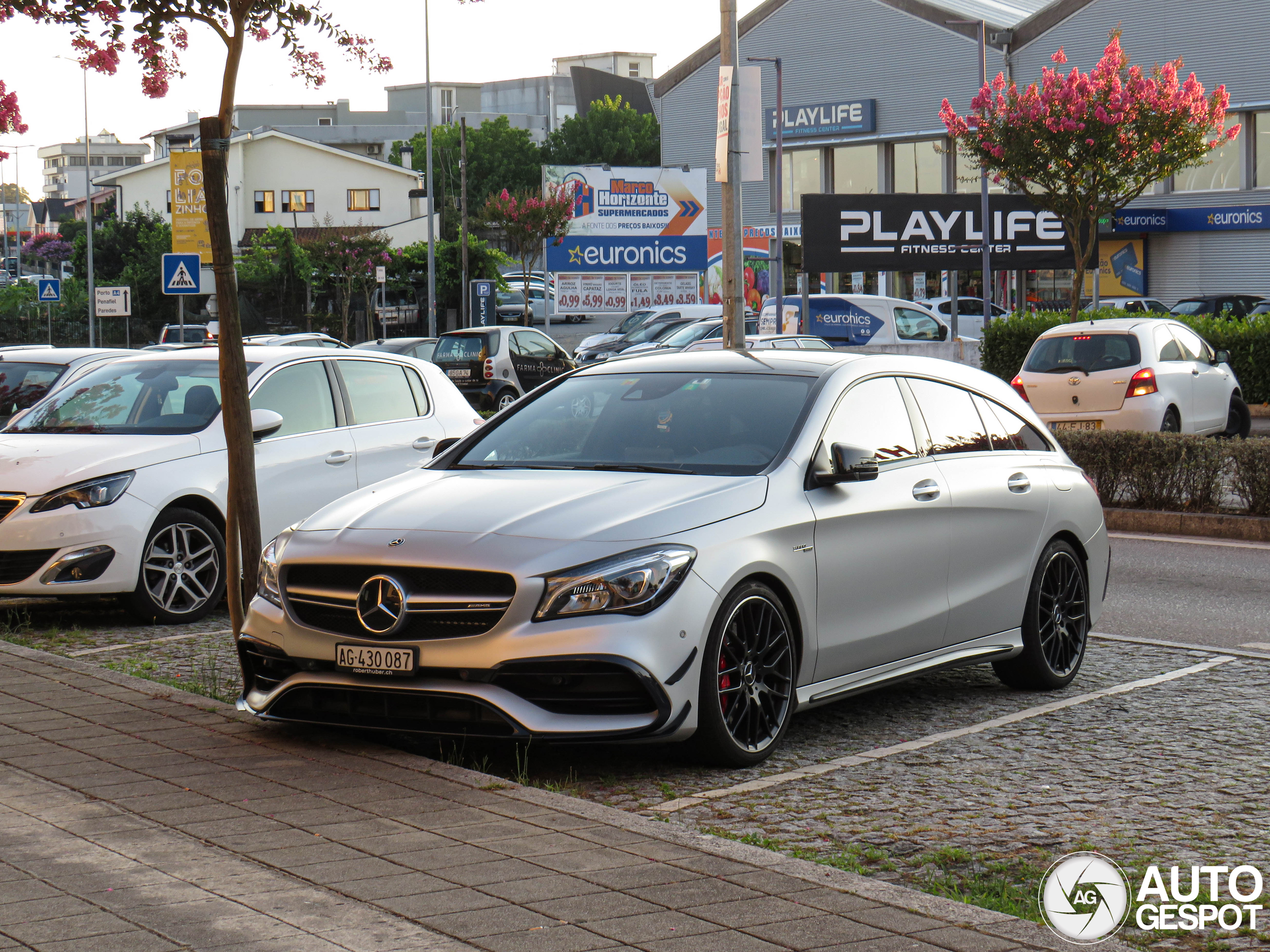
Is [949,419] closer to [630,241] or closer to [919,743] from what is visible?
[919,743]

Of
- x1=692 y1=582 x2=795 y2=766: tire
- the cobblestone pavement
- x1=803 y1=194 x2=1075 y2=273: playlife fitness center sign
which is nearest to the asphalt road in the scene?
x1=692 y1=582 x2=795 y2=766: tire

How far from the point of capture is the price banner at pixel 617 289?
1989 inches

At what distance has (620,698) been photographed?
5.39 metres

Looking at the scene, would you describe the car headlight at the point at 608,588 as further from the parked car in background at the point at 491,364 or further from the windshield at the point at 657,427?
the parked car in background at the point at 491,364

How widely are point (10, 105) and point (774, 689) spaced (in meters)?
11.6

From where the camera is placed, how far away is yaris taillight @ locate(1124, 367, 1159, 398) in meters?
17.5

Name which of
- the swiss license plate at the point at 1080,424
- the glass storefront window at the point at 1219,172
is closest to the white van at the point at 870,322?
the swiss license plate at the point at 1080,424

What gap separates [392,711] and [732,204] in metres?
11.9

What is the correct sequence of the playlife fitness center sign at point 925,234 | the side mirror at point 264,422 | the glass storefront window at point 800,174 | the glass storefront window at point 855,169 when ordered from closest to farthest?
the side mirror at point 264,422
the playlife fitness center sign at point 925,234
the glass storefront window at point 855,169
the glass storefront window at point 800,174

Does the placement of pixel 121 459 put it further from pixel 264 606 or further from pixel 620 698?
pixel 620 698

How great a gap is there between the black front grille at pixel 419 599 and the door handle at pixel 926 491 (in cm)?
205

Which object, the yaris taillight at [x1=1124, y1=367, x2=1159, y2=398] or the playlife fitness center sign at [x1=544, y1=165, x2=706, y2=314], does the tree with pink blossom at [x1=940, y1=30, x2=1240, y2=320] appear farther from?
the playlife fitness center sign at [x1=544, y1=165, x2=706, y2=314]

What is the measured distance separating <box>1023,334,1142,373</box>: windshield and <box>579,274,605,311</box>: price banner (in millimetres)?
32488

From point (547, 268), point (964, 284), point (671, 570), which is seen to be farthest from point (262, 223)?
point (671, 570)
